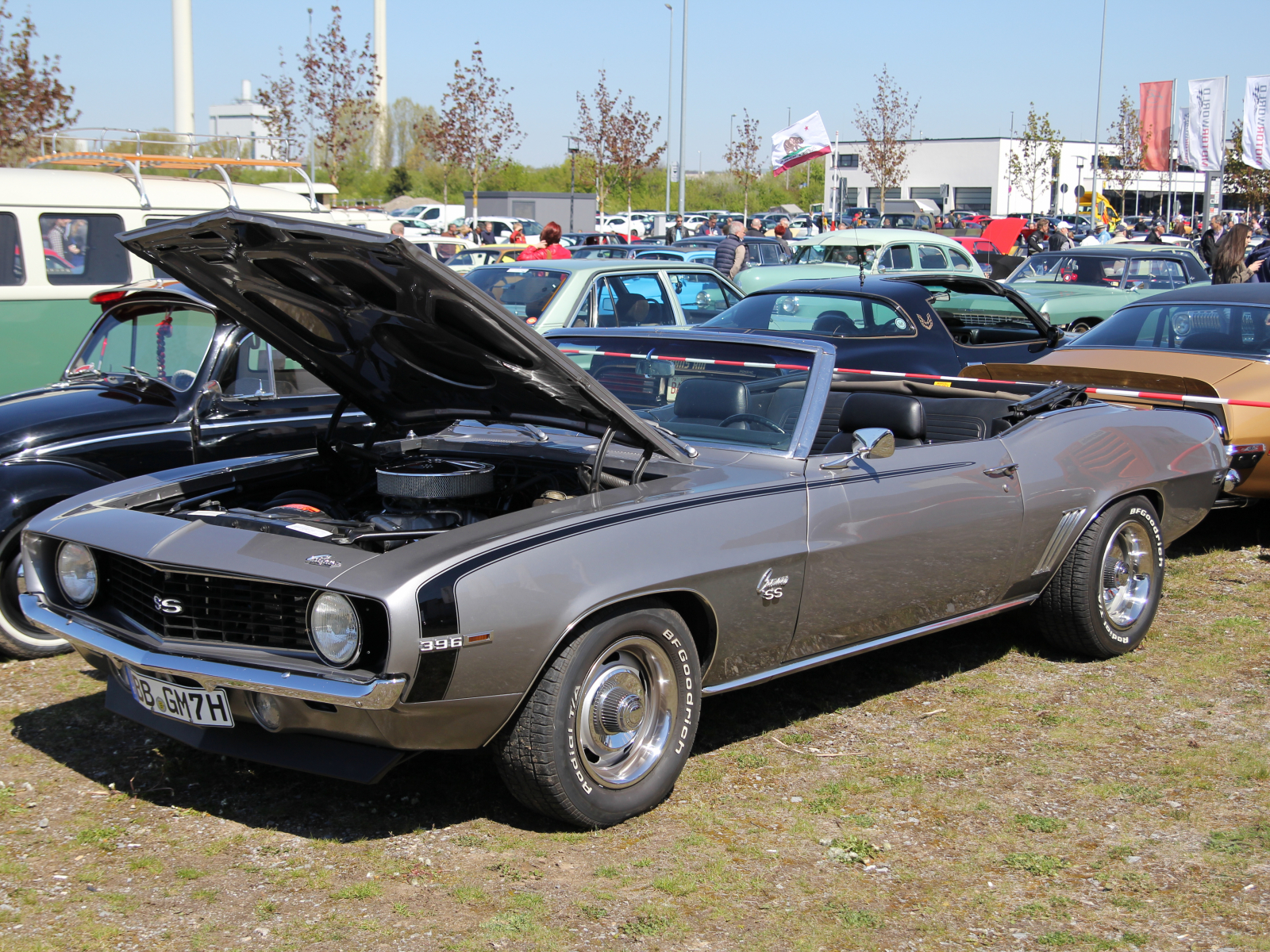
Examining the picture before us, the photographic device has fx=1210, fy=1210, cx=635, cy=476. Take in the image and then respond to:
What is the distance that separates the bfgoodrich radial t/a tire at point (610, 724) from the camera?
3.43 meters

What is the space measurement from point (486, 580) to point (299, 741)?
2.53ft

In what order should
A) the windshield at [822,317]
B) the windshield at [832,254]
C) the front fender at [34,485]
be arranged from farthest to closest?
1. the windshield at [832,254]
2. the windshield at [822,317]
3. the front fender at [34,485]

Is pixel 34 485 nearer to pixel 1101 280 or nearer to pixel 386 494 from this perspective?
pixel 386 494

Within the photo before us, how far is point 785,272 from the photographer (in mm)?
15508

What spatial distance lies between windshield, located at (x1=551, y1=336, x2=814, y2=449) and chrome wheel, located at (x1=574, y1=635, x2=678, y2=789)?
3.20ft

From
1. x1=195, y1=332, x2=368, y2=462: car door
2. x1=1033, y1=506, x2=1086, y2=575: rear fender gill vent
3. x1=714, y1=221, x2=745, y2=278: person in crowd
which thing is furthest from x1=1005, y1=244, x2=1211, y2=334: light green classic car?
x1=195, y1=332, x2=368, y2=462: car door

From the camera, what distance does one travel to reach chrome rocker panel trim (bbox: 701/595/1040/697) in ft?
13.2

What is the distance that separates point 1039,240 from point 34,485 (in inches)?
944

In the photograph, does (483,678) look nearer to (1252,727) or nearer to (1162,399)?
(1252,727)

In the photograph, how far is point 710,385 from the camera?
15.1 ft

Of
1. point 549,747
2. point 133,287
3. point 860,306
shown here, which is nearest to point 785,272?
point 860,306

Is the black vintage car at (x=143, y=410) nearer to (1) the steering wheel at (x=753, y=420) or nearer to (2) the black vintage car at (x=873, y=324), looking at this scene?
(1) the steering wheel at (x=753, y=420)

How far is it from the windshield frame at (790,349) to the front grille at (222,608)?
127 centimetres

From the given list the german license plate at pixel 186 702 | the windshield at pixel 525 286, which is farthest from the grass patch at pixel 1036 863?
the windshield at pixel 525 286
